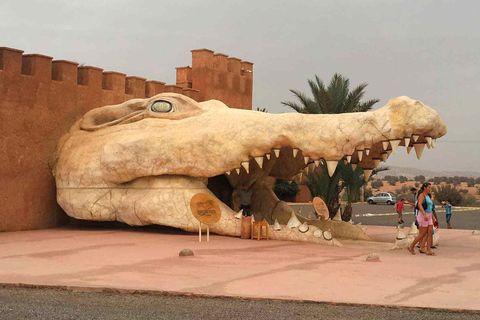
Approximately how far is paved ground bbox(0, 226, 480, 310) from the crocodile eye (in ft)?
7.61

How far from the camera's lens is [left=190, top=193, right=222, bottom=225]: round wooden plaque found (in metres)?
9.22

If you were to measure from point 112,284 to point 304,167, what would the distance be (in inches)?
218

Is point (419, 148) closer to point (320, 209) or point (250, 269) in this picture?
point (320, 209)

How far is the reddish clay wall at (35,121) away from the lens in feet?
36.3

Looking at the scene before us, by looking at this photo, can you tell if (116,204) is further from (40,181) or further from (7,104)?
(7,104)

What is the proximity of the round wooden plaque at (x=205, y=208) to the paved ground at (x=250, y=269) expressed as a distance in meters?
0.37

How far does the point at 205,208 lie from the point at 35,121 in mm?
4183

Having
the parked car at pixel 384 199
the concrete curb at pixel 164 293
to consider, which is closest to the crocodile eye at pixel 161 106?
the concrete curb at pixel 164 293

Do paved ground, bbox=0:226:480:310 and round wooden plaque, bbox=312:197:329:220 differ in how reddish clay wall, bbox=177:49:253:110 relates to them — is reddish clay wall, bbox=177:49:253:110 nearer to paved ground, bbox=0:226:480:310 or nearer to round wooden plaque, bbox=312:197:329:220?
round wooden plaque, bbox=312:197:329:220

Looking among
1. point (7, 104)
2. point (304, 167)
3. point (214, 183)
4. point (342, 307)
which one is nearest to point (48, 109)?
point (7, 104)

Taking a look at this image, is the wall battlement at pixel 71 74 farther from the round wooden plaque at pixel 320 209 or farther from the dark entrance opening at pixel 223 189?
the round wooden plaque at pixel 320 209

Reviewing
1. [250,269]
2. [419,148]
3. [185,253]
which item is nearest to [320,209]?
[419,148]

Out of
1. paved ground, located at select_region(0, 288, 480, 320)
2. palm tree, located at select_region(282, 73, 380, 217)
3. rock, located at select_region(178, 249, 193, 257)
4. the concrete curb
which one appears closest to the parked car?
palm tree, located at select_region(282, 73, 380, 217)

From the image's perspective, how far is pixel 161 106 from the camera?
36.1ft
